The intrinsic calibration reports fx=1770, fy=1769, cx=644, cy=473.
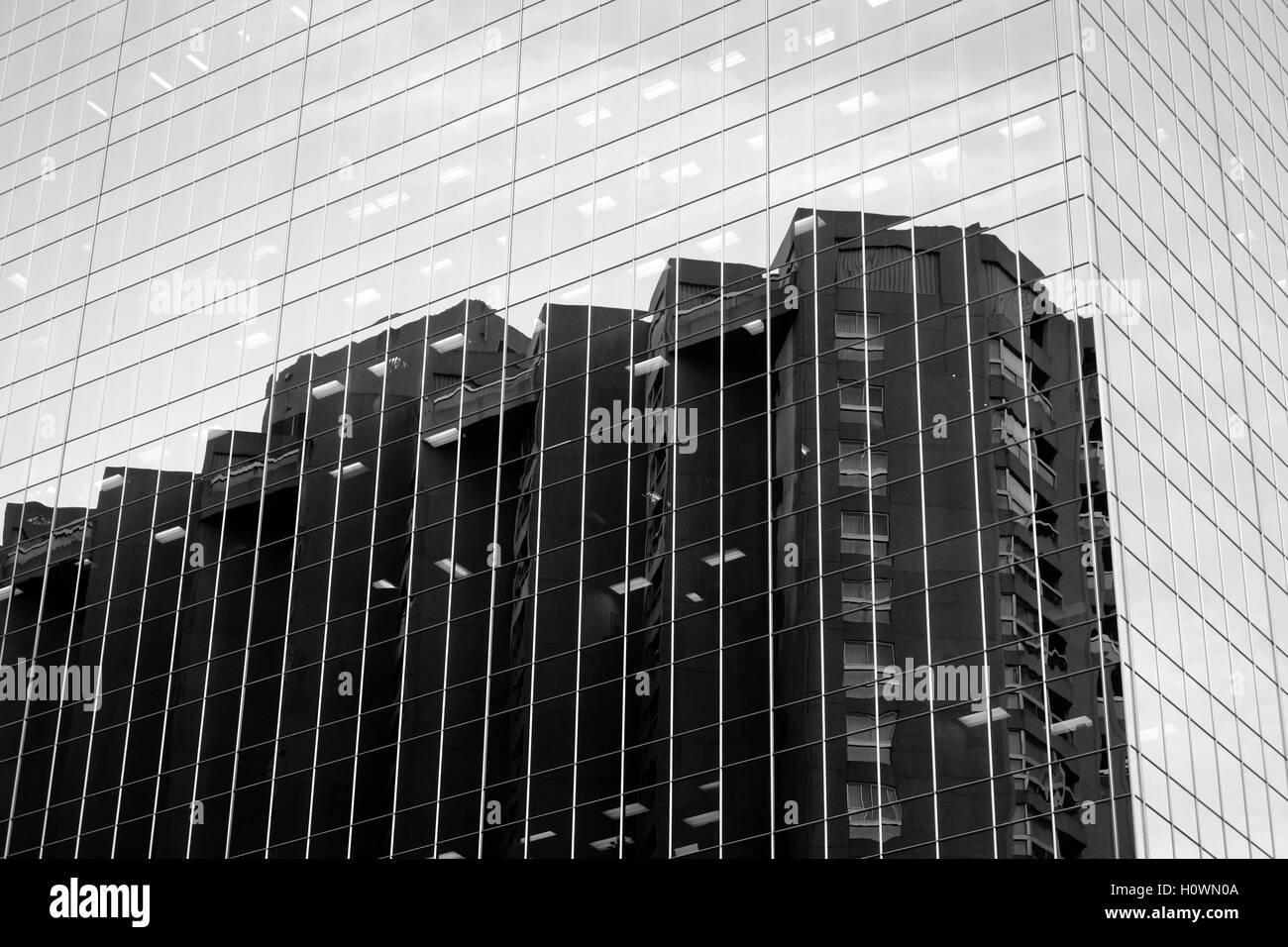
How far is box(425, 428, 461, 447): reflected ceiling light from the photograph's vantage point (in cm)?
7550

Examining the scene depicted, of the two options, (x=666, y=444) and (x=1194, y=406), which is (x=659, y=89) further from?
(x=1194, y=406)

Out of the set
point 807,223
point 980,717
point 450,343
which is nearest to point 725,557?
point 807,223

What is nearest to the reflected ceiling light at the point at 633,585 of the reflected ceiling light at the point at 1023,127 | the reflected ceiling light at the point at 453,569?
the reflected ceiling light at the point at 453,569

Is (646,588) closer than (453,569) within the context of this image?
Yes

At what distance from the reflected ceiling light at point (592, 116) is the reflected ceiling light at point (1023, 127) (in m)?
19.5

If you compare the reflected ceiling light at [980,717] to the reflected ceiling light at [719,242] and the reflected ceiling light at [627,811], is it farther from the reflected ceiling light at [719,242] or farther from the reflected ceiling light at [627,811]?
the reflected ceiling light at [719,242]

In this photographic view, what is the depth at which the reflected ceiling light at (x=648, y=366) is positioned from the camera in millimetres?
70875

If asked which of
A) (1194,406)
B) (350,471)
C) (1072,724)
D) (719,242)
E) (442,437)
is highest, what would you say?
(719,242)

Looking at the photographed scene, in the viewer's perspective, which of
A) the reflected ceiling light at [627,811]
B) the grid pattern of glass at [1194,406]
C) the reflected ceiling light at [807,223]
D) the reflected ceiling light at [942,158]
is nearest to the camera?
the grid pattern of glass at [1194,406]

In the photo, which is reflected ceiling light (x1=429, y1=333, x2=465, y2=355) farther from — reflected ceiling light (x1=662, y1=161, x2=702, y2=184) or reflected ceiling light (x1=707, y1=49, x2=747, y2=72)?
reflected ceiling light (x1=707, y1=49, x2=747, y2=72)

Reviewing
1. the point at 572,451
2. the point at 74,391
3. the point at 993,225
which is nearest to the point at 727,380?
the point at 572,451

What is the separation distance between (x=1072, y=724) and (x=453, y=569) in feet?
93.0

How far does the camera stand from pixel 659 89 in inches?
2982
